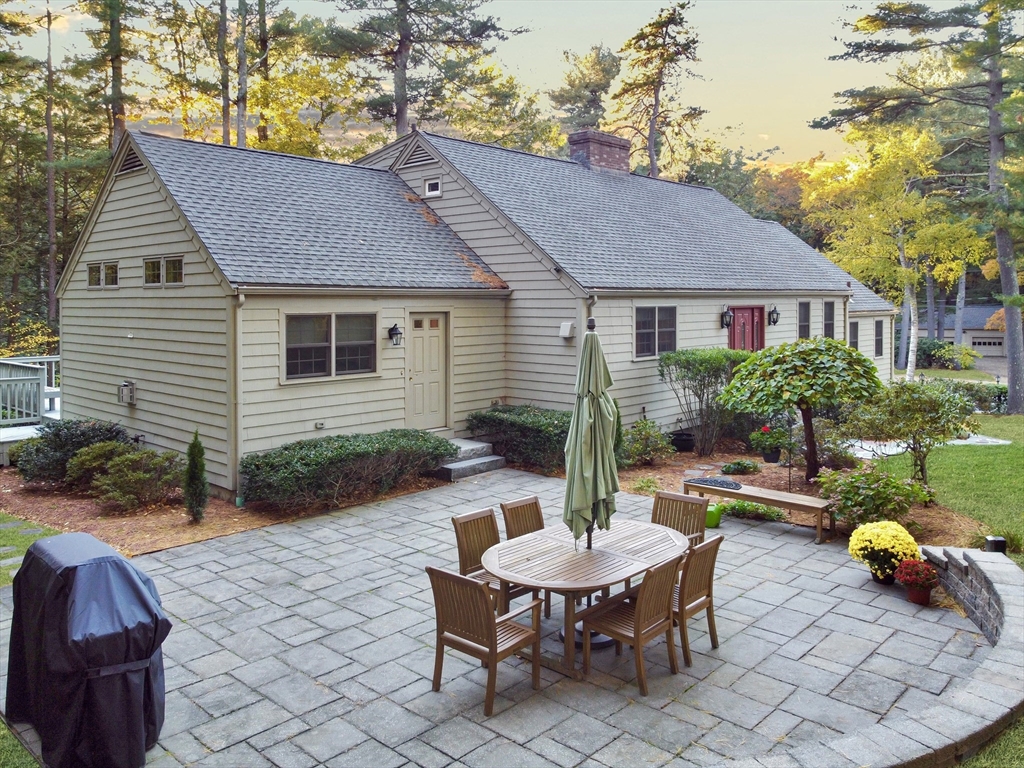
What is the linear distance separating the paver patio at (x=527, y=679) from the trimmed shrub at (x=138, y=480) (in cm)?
233

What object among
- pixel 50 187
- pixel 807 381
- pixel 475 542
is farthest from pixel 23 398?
pixel 807 381

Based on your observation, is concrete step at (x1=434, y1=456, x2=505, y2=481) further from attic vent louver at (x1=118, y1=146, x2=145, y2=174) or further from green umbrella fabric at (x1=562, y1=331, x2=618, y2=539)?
attic vent louver at (x1=118, y1=146, x2=145, y2=174)

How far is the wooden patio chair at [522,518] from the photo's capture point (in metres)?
6.41

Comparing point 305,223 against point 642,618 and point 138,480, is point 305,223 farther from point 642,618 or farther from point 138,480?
point 642,618

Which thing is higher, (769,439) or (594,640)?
(769,439)

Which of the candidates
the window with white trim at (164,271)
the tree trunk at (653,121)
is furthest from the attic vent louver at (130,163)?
the tree trunk at (653,121)

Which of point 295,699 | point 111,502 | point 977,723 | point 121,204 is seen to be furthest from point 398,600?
point 121,204

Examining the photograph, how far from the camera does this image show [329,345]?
11.2 meters

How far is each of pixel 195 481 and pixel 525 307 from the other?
6561mm

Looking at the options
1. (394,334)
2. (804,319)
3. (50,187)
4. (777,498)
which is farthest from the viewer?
(50,187)

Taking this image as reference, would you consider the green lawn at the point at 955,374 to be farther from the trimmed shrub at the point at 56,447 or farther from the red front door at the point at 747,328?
the trimmed shrub at the point at 56,447

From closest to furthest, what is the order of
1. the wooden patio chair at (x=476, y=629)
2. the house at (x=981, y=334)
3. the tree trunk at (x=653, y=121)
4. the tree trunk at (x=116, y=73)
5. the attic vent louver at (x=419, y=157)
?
the wooden patio chair at (x=476, y=629), the attic vent louver at (x=419, y=157), the tree trunk at (x=116, y=73), the tree trunk at (x=653, y=121), the house at (x=981, y=334)

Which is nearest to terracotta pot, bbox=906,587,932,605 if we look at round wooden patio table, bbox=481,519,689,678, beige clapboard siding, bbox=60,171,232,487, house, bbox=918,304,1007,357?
round wooden patio table, bbox=481,519,689,678

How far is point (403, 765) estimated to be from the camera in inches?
166
